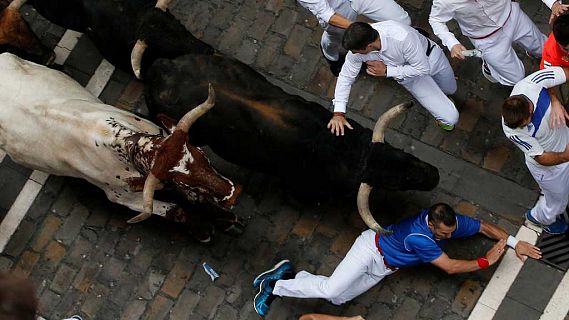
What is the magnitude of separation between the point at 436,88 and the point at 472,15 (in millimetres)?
957

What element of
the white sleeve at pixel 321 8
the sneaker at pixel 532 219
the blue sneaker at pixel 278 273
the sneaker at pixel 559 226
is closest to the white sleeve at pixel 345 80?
the white sleeve at pixel 321 8

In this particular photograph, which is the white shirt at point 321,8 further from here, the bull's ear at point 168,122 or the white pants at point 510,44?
the bull's ear at point 168,122

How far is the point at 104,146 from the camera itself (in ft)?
26.8

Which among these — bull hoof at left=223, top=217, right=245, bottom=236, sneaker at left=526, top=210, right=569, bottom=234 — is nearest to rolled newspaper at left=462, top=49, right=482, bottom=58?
sneaker at left=526, top=210, right=569, bottom=234

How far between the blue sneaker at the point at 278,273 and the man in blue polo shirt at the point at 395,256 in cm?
16

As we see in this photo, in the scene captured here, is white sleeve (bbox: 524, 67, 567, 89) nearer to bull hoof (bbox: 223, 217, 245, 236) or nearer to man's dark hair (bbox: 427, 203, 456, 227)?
man's dark hair (bbox: 427, 203, 456, 227)

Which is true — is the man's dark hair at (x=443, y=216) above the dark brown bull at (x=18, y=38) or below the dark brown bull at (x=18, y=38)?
above

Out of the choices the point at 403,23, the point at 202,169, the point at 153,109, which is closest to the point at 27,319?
the point at 202,169

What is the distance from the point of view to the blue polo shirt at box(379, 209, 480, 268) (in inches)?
308

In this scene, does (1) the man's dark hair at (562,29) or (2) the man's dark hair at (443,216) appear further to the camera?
(2) the man's dark hair at (443,216)

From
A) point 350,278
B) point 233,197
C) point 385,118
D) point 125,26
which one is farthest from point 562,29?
point 125,26

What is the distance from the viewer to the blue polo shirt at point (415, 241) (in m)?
7.82

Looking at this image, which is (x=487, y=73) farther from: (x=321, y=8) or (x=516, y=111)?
(x=516, y=111)

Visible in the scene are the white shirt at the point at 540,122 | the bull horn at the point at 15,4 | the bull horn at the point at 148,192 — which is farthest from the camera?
the bull horn at the point at 15,4
